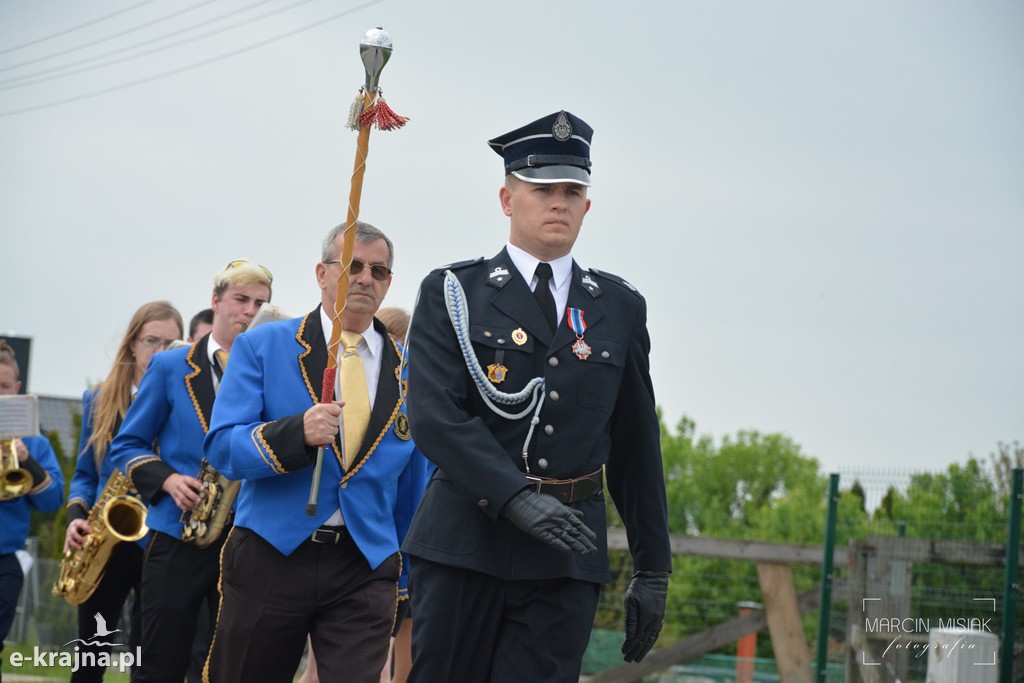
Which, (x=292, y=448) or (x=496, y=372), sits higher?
(x=496, y=372)

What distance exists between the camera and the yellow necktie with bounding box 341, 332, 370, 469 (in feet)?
18.0

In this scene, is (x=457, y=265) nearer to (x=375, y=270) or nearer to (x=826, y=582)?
(x=375, y=270)

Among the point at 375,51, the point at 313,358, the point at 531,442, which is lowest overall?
the point at 531,442

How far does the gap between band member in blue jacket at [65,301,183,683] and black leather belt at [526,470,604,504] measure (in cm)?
384

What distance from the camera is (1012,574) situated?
9.52 meters

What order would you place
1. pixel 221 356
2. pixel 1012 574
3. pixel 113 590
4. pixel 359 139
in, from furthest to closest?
pixel 1012 574 → pixel 113 590 → pixel 221 356 → pixel 359 139

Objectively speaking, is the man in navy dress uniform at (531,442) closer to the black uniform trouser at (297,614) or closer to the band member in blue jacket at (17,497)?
Answer: the black uniform trouser at (297,614)

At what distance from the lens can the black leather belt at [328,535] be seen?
206 inches

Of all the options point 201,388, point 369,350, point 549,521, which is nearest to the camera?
point 549,521

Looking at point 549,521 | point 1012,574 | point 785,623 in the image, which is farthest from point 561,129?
point 785,623

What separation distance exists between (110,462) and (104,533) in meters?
0.41

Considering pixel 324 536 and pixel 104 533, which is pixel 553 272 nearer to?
pixel 324 536

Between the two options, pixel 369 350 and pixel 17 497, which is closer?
pixel 369 350

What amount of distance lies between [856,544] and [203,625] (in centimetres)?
517
